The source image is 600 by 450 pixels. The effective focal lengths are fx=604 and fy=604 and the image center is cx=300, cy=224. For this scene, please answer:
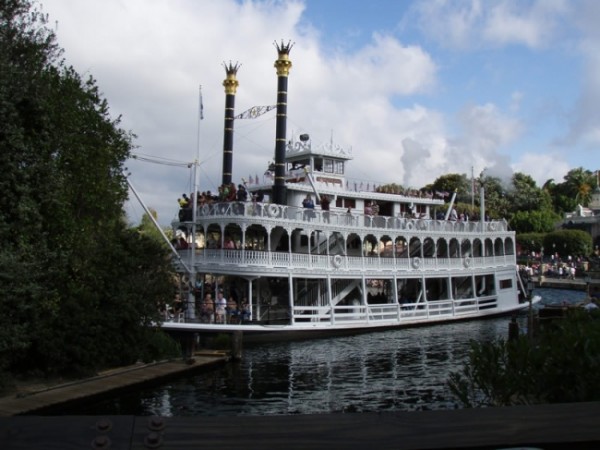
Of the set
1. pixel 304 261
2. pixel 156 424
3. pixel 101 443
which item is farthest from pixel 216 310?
pixel 101 443

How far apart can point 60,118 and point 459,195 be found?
3336 inches

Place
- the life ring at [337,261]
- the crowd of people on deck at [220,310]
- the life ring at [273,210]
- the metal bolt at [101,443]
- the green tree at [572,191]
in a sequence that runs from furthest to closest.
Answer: the green tree at [572,191]
the life ring at [337,261]
the life ring at [273,210]
the crowd of people on deck at [220,310]
the metal bolt at [101,443]

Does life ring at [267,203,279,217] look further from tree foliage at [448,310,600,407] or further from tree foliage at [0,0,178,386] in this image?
tree foliage at [448,310,600,407]

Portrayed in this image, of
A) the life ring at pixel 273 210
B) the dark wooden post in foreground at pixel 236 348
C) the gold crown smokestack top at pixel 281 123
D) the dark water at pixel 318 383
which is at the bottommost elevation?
the dark water at pixel 318 383

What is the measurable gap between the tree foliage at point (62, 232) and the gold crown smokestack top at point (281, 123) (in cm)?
1184

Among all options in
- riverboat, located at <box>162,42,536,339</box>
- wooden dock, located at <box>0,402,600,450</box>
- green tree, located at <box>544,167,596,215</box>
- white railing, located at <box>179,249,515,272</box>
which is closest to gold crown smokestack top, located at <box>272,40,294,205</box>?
riverboat, located at <box>162,42,536,339</box>

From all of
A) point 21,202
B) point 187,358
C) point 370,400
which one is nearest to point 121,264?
point 187,358

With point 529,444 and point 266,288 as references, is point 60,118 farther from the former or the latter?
point 266,288

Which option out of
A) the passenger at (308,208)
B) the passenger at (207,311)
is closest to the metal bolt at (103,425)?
the passenger at (207,311)

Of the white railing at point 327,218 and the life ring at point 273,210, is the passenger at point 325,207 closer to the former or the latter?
the white railing at point 327,218

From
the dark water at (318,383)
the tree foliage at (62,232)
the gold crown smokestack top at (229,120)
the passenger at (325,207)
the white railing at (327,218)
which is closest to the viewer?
the tree foliage at (62,232)

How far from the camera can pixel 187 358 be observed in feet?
64.0

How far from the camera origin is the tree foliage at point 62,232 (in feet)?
38.9

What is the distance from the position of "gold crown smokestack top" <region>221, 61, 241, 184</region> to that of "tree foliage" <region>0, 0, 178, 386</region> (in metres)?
17.0
